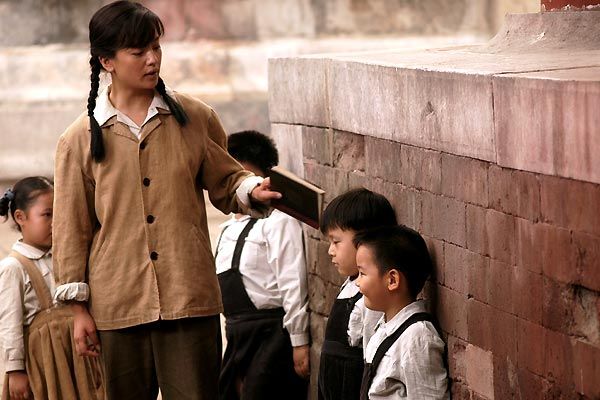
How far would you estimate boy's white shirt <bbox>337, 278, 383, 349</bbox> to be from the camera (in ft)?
16.9

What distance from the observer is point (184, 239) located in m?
5.08

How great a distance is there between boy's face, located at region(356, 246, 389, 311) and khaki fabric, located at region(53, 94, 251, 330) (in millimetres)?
590

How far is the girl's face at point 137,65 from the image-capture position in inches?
195

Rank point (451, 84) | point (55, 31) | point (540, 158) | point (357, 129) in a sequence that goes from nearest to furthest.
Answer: point (540, 158) → point (451, 84) → point (357, 129) → point (55, 31)

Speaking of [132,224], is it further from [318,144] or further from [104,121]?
[318,144]

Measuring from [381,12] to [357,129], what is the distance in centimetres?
975

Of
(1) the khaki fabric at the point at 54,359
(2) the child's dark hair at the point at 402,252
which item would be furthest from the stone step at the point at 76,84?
(2) the child's dark hair at the point at 402,252

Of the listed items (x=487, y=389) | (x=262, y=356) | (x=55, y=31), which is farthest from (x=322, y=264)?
(x=55, y=31)

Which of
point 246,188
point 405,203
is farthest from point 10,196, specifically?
point 405,203

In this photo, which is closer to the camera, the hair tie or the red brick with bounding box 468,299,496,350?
the red brick with bounding box 468,299,496,350

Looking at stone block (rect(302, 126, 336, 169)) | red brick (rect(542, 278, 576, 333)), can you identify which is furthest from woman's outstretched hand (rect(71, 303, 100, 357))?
red brick (rect(542, 278, 576, 333))

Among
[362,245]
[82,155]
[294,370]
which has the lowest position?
[294,370]

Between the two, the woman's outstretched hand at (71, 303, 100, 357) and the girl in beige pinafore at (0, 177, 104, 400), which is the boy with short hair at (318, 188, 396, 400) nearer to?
the woman's outstretched hand at (71, 303, 100, 357)

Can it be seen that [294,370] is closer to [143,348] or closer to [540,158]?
[143,348]
